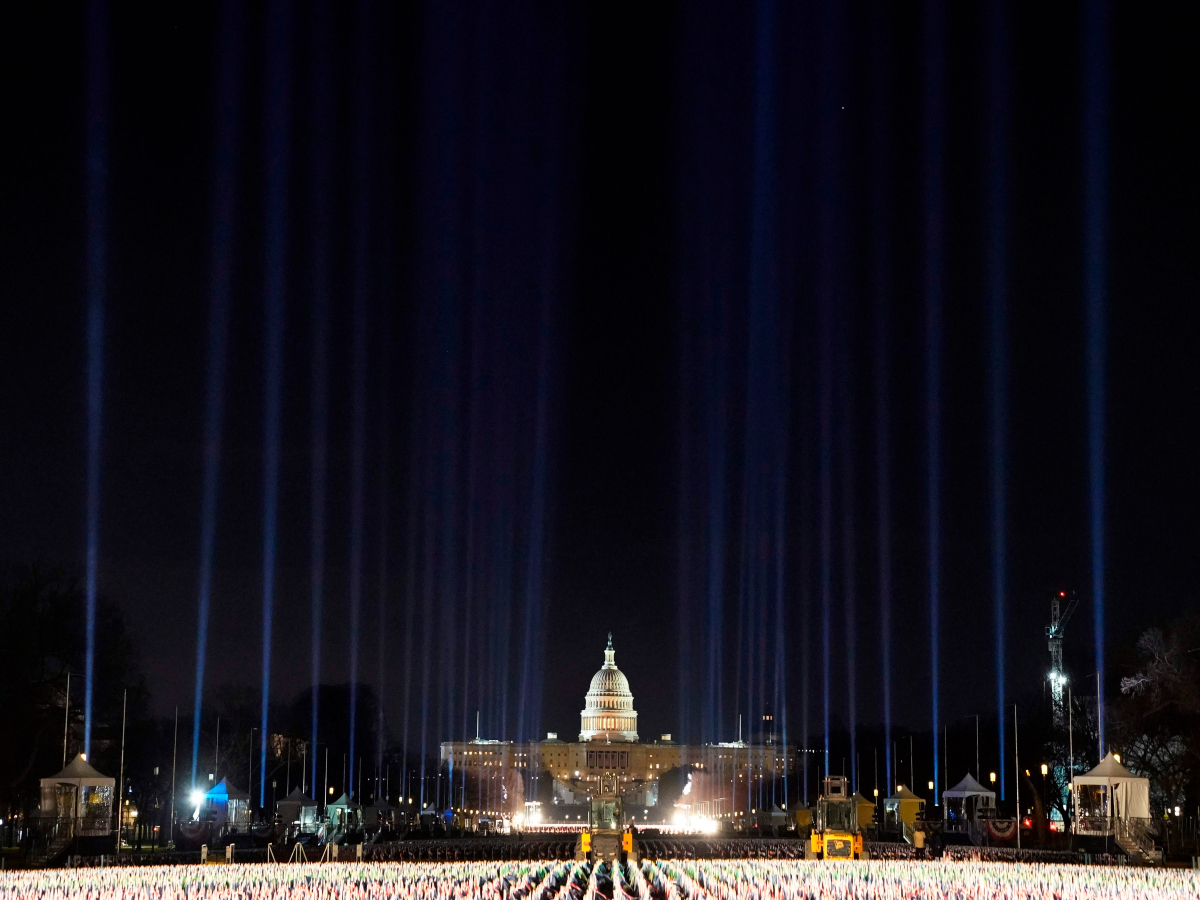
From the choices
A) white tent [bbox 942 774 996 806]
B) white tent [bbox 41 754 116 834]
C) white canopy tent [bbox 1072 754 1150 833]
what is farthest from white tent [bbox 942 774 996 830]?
white tent [bbox 41 754 116 834]

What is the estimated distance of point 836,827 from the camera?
54188mm

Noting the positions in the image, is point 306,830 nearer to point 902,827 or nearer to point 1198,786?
point 902,827

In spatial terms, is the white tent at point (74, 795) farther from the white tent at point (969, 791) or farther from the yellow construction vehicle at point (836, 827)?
the white tent at point (969, 791)

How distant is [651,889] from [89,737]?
38.5m

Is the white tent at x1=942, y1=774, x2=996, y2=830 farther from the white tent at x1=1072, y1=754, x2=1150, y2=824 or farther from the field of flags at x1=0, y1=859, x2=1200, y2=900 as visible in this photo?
the field of flags at x1=0, y1=859, x2=1200, y2=900

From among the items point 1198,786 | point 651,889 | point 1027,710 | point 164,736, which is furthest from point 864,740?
point 651,889

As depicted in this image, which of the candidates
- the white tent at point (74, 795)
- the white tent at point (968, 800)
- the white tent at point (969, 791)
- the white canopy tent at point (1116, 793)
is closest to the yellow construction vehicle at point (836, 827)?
the white canopy tent at point (1116, 793)

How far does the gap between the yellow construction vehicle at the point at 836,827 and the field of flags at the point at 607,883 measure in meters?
6.01

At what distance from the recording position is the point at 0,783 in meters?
61.4

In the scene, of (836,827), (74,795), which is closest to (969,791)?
(836,827)

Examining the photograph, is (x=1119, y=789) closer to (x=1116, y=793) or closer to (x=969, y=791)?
(x=1116, y=793)

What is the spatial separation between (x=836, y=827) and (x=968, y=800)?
30.7m

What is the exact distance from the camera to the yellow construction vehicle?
153 feet

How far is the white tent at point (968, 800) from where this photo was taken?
2766 inches
